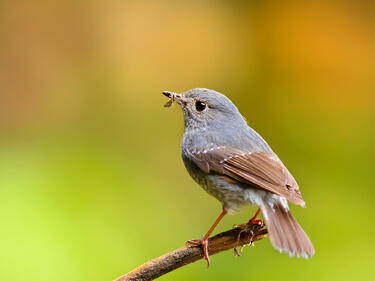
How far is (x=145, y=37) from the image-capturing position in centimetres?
728

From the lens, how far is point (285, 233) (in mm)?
2824

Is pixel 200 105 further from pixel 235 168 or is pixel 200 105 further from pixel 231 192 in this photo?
pixel 231 192

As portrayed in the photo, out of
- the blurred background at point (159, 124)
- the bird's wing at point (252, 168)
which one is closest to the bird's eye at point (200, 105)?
the bird's wing at point (252, 168)

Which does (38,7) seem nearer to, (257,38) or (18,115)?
(18,115)

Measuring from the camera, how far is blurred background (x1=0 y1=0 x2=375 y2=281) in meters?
4.55

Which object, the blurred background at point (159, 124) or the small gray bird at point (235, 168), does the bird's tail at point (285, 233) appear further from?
the blurred background at point (159, 124)

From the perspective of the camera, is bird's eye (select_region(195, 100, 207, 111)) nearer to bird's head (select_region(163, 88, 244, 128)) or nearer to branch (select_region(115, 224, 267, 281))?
bird's head (select_region(163, 88, 244, 128))

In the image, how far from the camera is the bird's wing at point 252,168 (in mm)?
3066

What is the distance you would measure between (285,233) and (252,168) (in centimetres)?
48

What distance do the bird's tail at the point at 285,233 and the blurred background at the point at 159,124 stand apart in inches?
57.8

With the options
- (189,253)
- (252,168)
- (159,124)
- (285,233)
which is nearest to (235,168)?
(252,168)

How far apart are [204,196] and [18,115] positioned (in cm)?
221

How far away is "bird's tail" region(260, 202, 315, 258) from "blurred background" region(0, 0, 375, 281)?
1469 mm

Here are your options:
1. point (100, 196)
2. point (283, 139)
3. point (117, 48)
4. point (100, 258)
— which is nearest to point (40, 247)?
point (100, 258)
